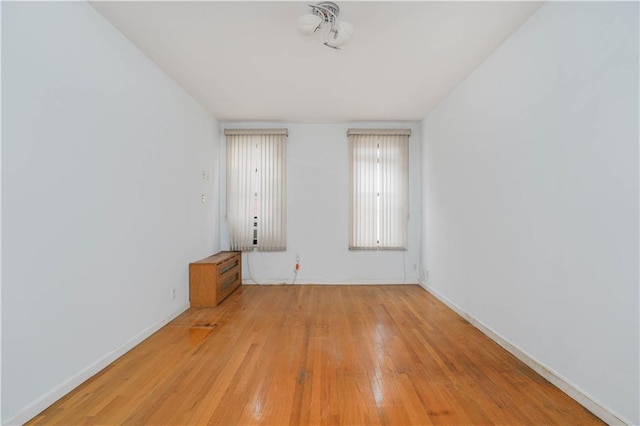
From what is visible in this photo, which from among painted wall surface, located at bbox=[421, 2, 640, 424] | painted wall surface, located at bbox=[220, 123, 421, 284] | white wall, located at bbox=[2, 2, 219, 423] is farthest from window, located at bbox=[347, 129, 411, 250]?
white wall, located at bbox=[2, 2, 219, 423]

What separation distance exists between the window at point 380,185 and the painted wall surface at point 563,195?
5.67 feet

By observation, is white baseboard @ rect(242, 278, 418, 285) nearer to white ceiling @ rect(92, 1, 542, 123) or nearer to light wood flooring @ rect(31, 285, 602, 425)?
light wood flooring @ rect(31, 285, 602, 425)

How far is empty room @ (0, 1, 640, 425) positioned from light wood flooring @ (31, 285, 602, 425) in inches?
0.8

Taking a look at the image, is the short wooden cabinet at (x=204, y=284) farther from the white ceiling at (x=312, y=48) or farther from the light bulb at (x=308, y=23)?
the light bulb at (x=308, y=23)

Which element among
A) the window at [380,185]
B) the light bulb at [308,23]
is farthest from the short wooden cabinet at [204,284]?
the light bulb at [308,23]

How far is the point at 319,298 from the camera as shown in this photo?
436 centimetres

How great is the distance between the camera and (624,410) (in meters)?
1.66

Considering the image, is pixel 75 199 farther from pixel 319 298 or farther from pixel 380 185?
pixel 380 185

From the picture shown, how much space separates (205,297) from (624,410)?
3936mm

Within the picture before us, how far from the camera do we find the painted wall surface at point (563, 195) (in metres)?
1.69

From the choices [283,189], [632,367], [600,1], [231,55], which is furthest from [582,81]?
[283,189]

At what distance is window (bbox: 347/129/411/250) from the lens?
512 cm

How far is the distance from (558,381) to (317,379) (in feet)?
5.66

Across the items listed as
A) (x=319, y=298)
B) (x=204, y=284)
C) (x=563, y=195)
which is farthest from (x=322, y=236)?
(x=563, y=195)
